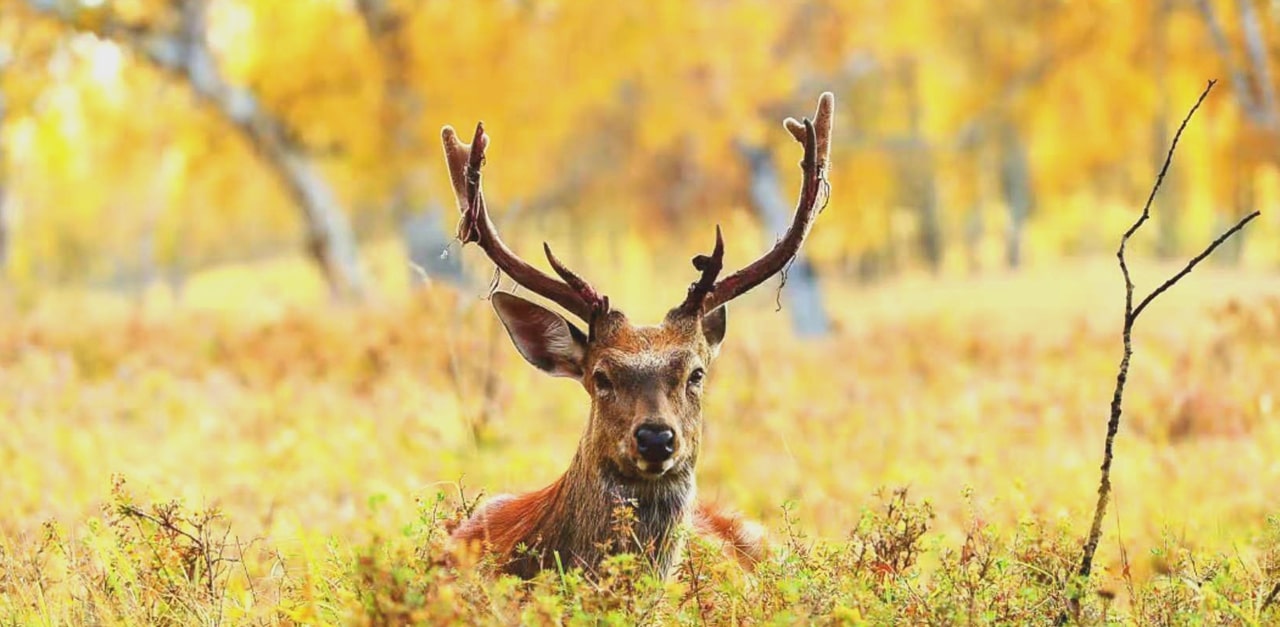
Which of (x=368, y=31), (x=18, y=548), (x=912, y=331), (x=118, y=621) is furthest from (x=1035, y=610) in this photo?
(x=368, y=31)

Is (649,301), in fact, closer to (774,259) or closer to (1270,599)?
(774,259)

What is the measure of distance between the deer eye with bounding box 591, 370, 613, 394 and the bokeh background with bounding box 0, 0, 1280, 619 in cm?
53

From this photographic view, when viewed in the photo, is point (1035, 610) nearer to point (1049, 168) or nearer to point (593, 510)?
point (593, 510)

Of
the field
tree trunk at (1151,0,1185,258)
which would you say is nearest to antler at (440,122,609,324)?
the field

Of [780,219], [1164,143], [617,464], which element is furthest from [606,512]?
[1164,143]

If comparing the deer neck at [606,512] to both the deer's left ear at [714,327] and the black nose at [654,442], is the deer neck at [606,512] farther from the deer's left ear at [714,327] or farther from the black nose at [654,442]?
the deer's left ear at [714,327]

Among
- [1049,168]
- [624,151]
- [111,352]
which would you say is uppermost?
[1049,168]

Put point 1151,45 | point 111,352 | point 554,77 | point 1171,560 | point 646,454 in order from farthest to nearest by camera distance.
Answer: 1. point 1151,45
2. point 554,77
3. point 111,352
4. point 1171,560
5. point 646,454

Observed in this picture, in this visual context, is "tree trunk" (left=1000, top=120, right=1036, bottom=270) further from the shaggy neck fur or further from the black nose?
the black nose

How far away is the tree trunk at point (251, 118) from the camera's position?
1400 centimetres

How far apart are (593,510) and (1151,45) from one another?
14.0 meters

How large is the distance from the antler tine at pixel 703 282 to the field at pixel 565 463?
901 millimetres

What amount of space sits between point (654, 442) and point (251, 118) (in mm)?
11742

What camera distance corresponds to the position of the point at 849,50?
56.9 feet
